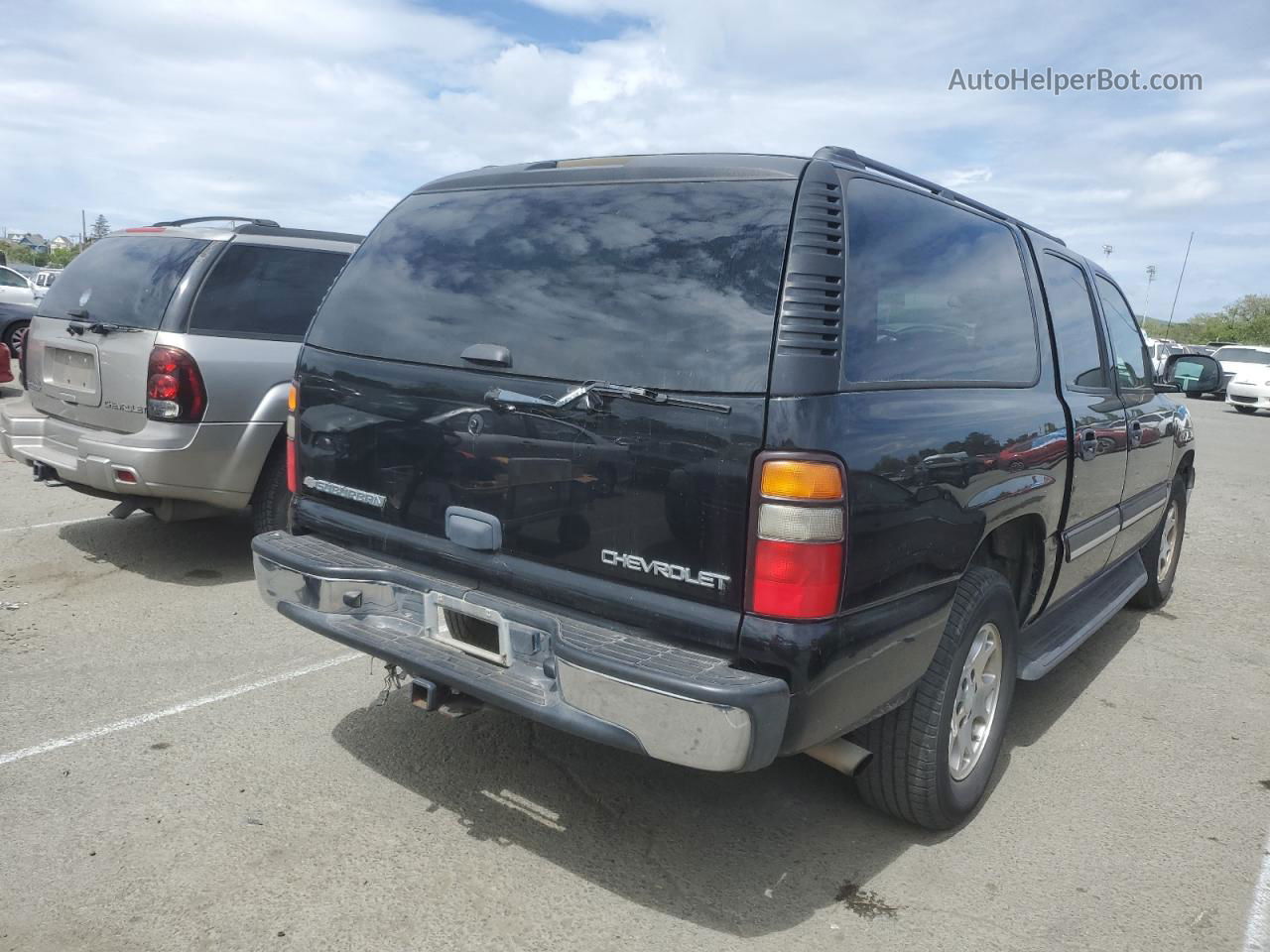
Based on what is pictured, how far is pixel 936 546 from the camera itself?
117 inches

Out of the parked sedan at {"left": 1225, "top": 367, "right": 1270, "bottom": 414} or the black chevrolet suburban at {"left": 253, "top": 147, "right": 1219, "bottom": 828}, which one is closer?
the black chevrolet suburban at {"left": 253, "top": 147, "right": 1219, "bottom": 828}

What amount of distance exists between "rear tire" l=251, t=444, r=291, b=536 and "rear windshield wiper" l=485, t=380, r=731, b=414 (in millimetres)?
3104

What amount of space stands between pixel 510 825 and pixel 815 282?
6.29ft

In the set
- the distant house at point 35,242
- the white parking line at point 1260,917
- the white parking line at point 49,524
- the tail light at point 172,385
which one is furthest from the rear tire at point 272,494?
the distant house at point 35,242

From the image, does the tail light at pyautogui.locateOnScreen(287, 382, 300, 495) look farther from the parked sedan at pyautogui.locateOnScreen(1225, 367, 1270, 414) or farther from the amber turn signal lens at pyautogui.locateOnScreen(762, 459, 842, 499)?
the parked sedan at pyautogui.locateOnScreen(1225, 367, 1270, 414)

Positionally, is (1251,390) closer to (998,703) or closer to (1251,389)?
(1251,389)

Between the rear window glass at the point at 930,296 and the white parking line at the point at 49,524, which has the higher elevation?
the rear window glass at the point at 930,296

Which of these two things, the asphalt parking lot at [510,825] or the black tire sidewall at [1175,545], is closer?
the asphalt parking lot at [510,825]

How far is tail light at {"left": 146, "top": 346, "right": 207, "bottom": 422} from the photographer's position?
5.30 m

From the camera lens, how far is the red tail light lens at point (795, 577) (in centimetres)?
255

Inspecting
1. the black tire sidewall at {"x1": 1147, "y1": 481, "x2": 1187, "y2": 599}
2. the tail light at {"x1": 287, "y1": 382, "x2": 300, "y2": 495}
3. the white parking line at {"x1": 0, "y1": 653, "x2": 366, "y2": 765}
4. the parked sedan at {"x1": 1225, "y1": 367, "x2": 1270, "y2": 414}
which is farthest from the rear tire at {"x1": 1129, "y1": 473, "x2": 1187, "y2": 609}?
the parked sedan at {"x1": 1225, "y1": 367, "x2": 1270, "y2": 414}

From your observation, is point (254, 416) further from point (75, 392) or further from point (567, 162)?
point (567, 162)

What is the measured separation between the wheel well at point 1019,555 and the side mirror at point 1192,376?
2217 mm

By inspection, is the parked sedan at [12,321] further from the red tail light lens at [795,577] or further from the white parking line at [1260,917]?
the white parking line at [1260,917]
